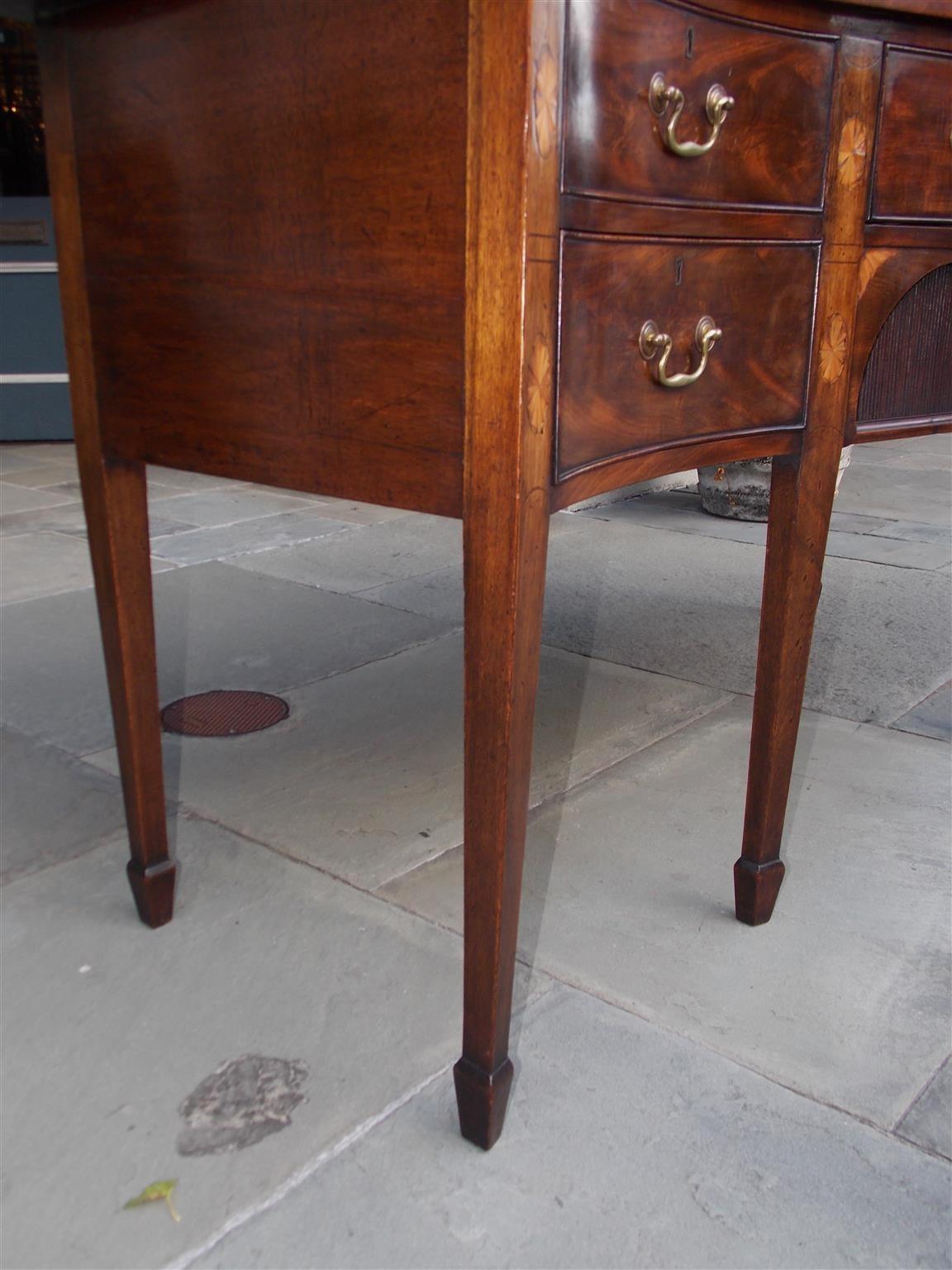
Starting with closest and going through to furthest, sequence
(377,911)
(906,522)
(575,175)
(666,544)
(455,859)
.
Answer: (575,175) → (377,911) → (455,859) → (666,544) → (906,522)

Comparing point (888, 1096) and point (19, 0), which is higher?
point (19, 0)

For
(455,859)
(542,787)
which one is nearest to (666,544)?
(542,787)

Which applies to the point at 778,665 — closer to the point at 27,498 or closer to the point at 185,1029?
the point at 185,1029

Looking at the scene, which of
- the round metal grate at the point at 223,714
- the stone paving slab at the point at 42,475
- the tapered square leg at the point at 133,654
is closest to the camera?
the tapered square leg at the point at 133,654

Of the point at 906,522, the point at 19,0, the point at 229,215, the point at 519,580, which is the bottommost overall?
the point at 906,522

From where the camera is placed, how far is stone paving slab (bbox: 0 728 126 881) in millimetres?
1742

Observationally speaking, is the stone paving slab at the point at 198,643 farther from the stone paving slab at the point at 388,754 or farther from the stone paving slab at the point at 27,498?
the stone paving slab at the point at 27,498

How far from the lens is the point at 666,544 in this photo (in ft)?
12.1

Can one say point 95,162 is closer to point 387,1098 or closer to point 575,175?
point 575,175

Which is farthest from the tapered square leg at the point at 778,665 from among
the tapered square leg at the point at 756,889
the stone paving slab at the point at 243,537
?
the stone paving slab at the point at 243,537

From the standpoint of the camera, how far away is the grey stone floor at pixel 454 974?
1.10 metres

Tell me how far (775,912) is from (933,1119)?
0.40 meters

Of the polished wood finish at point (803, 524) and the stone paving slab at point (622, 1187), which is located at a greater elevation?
the polished wood finish at point (803, 524)

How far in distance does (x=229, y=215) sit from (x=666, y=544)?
267cm
